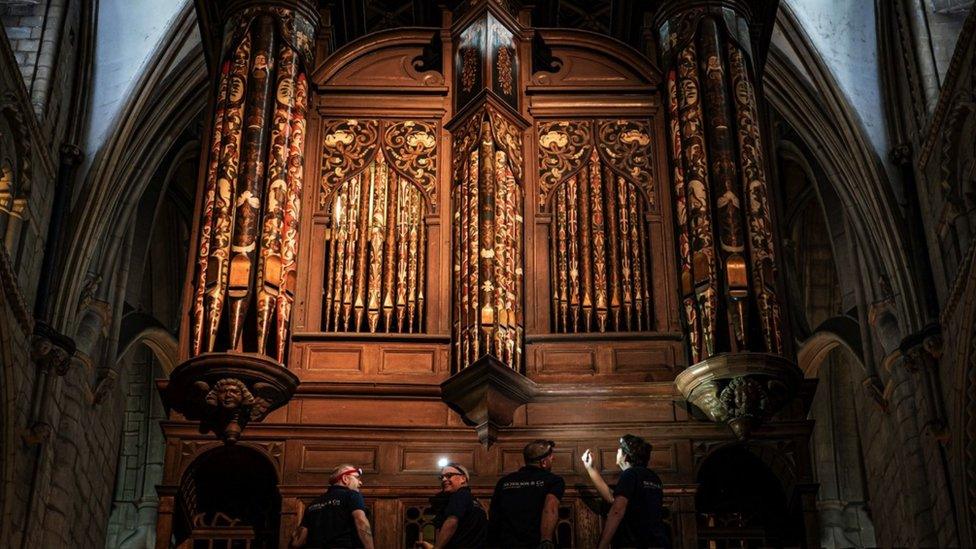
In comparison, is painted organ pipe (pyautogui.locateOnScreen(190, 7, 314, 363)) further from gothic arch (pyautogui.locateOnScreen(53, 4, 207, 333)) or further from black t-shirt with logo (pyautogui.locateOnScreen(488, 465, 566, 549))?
gothic arch (pyautogui.locateOnScreen(53, 4, 207, 333))

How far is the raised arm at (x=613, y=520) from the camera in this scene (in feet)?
31.4

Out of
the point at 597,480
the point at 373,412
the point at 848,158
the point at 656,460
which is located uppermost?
the point at 848,158

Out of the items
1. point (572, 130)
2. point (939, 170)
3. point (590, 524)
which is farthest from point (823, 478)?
point (590, 524)

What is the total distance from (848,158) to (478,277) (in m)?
6.22

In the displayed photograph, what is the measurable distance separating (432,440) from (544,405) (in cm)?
97

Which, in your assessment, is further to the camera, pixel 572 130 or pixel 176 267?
pixel 176 267

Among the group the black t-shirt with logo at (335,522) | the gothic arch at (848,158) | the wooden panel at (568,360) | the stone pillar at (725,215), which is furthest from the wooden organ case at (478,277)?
the gothic arch at (848,158)

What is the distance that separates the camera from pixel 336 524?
9.93m

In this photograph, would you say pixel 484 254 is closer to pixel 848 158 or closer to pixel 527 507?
pixel 527 507

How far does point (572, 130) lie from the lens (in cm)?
1371

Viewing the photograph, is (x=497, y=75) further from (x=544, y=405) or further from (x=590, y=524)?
(x=590, y=524)

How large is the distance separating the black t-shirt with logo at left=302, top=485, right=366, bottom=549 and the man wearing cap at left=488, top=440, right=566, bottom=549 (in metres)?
0.95

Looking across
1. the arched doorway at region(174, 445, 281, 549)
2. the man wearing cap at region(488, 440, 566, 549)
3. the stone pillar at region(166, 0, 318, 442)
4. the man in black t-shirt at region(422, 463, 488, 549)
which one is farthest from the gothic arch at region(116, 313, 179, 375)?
the man wearing cap at region(488, 440, 566, 549)

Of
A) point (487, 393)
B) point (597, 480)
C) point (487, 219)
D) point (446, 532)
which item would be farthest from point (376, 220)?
point (446, 532)
